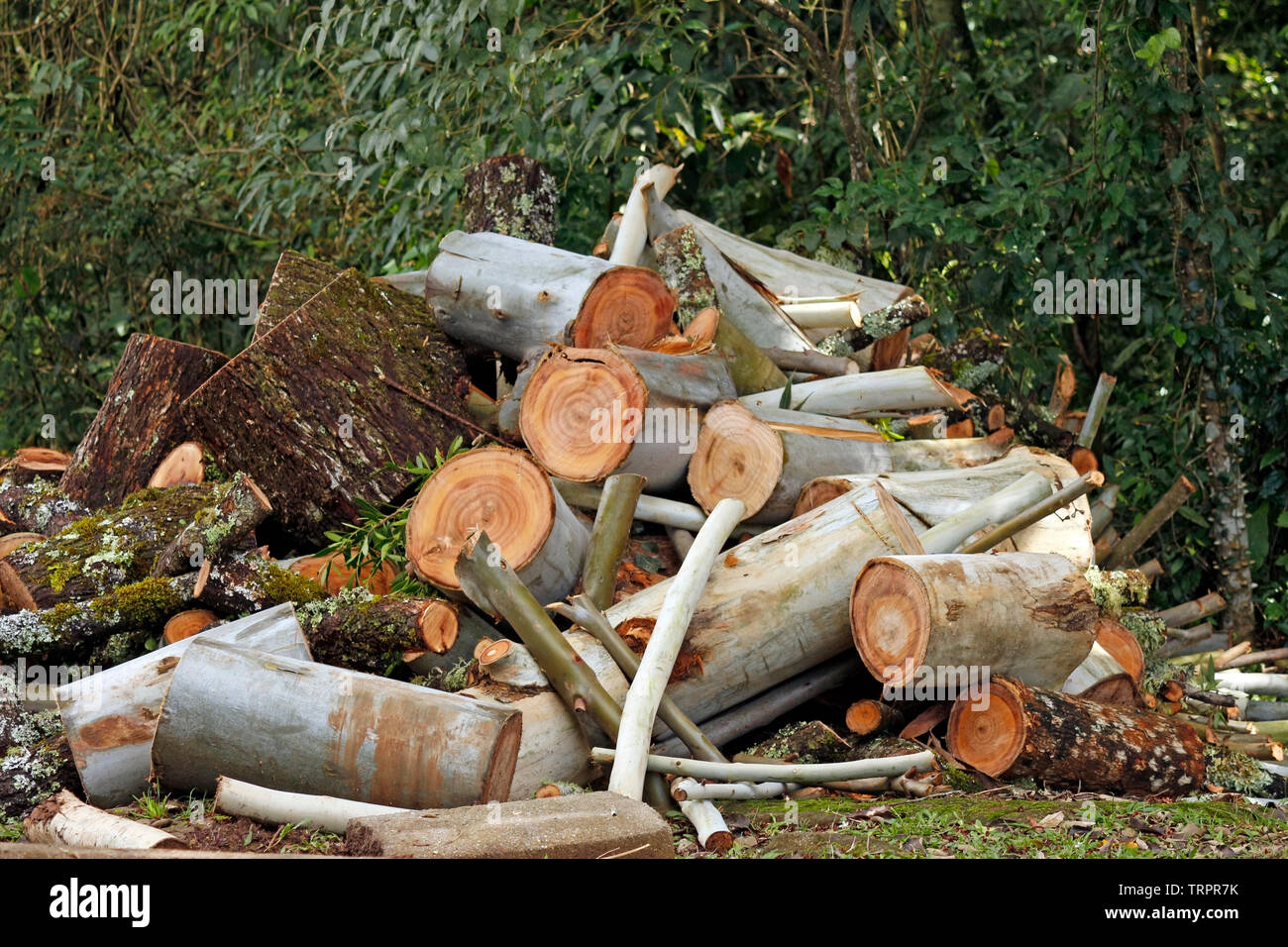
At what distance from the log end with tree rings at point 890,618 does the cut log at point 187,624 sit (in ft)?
8.38

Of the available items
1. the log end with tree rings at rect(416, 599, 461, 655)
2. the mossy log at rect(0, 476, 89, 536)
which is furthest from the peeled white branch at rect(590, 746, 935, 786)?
the mossy log at rect(0, 476, 89, 536)

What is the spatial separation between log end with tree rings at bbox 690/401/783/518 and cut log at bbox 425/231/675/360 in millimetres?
691

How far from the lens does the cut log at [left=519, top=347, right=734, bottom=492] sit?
523 centimetres

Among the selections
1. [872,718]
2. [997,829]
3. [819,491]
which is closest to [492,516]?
[819,491]

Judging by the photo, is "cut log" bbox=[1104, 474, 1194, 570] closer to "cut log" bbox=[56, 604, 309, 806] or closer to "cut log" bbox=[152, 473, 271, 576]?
"cut log" bbox=[152, 473, 271, 576]

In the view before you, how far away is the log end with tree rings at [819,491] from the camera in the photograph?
214 inches

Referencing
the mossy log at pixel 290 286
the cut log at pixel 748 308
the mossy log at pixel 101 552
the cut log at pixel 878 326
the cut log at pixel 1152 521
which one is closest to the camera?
the mossy log at pixel 101 552

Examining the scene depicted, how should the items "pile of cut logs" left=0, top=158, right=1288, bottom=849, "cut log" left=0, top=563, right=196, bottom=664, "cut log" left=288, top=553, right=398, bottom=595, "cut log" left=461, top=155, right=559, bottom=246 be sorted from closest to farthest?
"pile of cut logs" left=0, top=158, right=1288, bottom=849 < "cut log" left=0, top=563, right=196, bottom=664 < "cut log" left=288, top=553, right=398, bottom=595 < "cut log" left=461, top=155, right=559, bottom=246

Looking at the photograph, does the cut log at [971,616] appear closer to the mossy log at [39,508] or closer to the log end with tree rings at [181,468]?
the log end with tree rings at [181,468]

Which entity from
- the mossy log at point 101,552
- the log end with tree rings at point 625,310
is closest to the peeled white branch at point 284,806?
the mossy log at point 101,552

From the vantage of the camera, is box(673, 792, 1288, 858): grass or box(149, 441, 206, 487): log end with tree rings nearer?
box(673, 792, 1288, 858): grass
